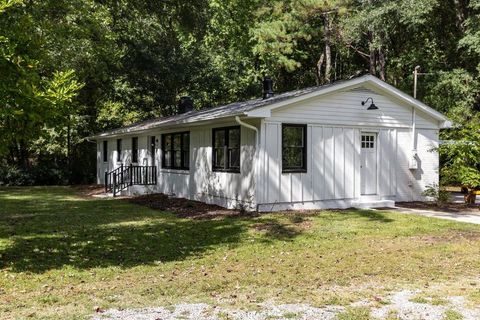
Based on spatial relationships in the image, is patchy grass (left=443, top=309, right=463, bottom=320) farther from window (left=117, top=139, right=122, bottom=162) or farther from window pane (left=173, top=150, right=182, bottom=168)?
window (left=117, top=139, right=122, bottom=162)

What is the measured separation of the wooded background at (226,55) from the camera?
15445 mm

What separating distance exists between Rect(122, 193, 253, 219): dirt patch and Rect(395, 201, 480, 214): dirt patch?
5.29 metres

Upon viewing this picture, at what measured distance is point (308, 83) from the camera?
3353 centimetres

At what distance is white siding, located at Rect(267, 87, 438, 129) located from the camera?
12672 mm

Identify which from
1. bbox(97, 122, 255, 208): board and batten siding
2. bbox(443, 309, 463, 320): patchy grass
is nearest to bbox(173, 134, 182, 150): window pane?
bbox(97, 122, 255, 208): board and batten siding

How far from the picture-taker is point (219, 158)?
556 inches

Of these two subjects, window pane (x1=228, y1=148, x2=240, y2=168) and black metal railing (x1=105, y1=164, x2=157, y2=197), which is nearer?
window pane (x1=228, y1=148, x2=240, y2=168)

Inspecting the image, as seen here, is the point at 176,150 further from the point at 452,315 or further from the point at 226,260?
the point at 452,315

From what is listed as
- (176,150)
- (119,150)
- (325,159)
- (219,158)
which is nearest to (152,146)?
(176,150)

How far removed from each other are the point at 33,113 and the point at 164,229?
4.68m

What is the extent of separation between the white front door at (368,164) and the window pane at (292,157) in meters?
2.21

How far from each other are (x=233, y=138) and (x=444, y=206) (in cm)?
670

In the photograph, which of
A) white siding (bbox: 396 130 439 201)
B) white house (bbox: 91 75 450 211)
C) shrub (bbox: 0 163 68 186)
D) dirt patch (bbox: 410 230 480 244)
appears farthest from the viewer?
shrub (bbox: 0 163 68 186)

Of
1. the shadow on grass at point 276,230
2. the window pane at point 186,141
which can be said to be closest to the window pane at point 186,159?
the window pane at point 186,141
